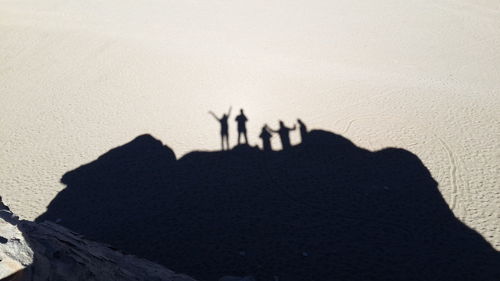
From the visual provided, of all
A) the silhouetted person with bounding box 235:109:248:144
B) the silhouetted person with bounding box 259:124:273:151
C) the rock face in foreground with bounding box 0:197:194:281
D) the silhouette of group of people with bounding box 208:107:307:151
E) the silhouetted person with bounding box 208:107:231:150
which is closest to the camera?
the rock face in foreground with bounding box 0:197:194:281

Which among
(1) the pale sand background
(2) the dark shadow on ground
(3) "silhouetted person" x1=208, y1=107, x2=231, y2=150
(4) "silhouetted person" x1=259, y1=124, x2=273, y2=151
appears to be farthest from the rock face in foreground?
(3) "silhouetted person" x1=208, y1=107, x2=231, y2=150

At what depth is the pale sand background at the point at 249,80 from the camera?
1227 cm

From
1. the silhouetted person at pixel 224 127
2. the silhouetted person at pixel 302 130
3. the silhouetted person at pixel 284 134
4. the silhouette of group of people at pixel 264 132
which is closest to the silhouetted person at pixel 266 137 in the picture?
the silhouette of group of people at pixel 264 132

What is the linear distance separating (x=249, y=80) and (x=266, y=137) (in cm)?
512

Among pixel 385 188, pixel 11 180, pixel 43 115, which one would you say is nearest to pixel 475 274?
pixel 385 188

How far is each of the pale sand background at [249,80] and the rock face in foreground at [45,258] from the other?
6042 mm

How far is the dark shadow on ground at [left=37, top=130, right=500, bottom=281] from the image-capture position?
840 centimetres

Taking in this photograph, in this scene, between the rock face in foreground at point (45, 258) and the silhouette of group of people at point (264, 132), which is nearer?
the rock face in foreground at point (45, 258)

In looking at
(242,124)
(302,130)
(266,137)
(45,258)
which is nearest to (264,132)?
(266,137)

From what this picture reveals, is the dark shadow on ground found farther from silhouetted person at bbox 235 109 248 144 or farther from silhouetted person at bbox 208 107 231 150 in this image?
silhouetted person at bbox 235 109 248 144

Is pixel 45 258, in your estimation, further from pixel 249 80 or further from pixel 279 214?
pixel 249 80

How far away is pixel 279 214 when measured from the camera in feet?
32.3

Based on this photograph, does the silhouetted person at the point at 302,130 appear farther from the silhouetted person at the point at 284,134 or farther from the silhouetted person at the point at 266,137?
the silhouetted person at the point at 266,137

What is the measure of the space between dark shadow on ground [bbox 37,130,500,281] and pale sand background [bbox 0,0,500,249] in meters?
0.79
